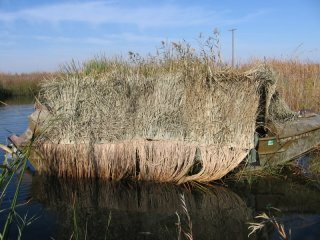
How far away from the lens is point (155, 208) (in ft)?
23.5

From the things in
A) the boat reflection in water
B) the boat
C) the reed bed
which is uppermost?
the reed bed

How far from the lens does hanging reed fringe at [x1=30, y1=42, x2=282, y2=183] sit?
817 centimetres

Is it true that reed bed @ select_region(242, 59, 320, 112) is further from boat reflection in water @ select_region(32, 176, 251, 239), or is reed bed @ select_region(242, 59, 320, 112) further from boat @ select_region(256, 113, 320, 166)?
boat reflection in water @ select_region(32, 176, 251, 239)

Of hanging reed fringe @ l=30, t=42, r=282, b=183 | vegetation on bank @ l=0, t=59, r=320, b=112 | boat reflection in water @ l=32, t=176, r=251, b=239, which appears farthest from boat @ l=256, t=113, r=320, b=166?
vegetation on bank @ l=0, t=59, r=320, b=112

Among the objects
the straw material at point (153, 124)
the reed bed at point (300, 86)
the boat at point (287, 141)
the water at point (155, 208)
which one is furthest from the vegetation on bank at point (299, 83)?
the water at point (155, 208)

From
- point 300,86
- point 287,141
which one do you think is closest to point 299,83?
point 300,86

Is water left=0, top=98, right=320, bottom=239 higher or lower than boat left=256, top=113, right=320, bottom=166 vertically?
lower

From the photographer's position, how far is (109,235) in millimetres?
6008

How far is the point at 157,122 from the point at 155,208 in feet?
6.65

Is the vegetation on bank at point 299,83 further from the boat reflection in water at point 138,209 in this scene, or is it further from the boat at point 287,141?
the boat reflection in water at point 138,209

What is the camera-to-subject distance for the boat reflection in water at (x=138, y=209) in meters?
6.11

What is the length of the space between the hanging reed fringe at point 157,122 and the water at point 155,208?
17.6 inches

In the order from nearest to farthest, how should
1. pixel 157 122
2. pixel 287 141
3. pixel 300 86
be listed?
pixel 157 122
pixel 287 141
pixel 300 86

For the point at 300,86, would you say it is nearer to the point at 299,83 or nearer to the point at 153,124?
the point at 299,83
